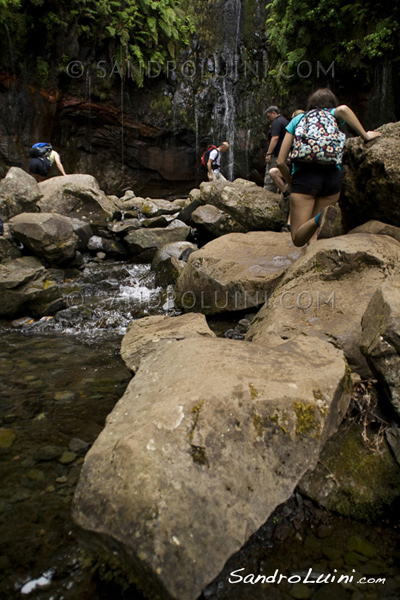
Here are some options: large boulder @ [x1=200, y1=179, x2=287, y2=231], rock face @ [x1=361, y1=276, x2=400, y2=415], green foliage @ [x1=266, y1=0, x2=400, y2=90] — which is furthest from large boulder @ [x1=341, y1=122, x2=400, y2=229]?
green foliage @ [x1=266, y1=0, x2=400, y2=90]

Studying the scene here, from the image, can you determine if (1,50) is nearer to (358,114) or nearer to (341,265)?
(358,114)

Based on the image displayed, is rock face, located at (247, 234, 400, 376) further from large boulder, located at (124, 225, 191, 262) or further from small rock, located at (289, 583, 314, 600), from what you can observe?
large boulder, located at (124, 225, 191, 262)

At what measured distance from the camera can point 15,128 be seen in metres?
15.7

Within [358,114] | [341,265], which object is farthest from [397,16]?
[341,265]

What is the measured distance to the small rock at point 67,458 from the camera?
2586 mm

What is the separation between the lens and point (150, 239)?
901 cm

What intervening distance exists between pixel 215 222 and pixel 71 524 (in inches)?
277

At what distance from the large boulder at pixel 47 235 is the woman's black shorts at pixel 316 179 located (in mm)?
5093

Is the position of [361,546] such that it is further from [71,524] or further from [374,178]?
[374,178]

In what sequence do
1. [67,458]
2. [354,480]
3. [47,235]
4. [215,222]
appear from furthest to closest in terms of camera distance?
[215,222] → [47,235] → [67,458] → [354,480]

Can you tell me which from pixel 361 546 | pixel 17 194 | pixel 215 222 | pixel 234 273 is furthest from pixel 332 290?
pixel 17 194

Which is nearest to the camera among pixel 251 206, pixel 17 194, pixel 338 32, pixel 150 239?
pixel 251 206

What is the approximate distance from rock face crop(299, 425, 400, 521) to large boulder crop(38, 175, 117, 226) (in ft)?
29.2

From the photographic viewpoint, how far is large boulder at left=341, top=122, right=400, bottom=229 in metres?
4.04
